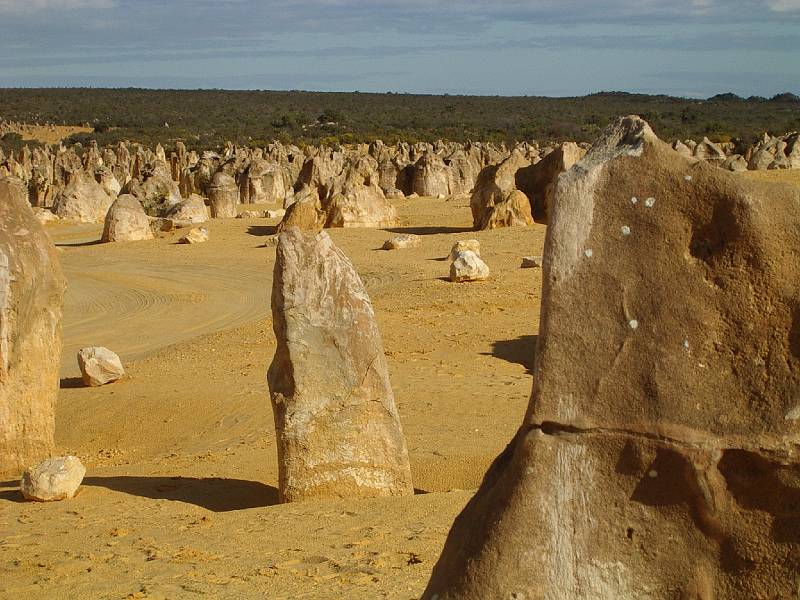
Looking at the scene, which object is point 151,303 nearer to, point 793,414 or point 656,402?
point 656,402

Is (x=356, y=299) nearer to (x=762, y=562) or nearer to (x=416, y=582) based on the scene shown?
(x=416, y=582)

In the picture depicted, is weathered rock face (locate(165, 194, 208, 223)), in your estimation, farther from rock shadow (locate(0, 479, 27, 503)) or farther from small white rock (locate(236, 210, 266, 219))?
rock shadow (locate(0, 479, 27, 503))

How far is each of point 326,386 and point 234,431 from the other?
2.83m

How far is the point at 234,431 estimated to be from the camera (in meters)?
8.88

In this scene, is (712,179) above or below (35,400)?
above

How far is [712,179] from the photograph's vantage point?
292cm

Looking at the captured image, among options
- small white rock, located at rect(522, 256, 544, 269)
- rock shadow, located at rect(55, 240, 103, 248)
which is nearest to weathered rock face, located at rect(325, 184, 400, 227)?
rock shadow, located at rect(55, 240, 103, 248)

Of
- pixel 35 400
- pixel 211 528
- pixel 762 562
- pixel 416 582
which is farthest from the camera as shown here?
pixel 35 400

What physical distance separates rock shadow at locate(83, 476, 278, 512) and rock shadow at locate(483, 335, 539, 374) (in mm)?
4252

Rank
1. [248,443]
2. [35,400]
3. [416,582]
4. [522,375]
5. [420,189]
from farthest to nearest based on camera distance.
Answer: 1. [420,189]
2. [522,375]
3. [248,443]
4. [35,400]
5. [416,582]

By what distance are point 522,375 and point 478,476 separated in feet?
11.3

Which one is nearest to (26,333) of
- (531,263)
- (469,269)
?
(469,269)

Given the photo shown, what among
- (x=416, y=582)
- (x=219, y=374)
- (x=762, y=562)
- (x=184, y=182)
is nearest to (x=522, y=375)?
(x=219, y=374)

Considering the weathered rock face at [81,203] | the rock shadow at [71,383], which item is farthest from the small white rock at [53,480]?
the weathered rock face at [81,203]
